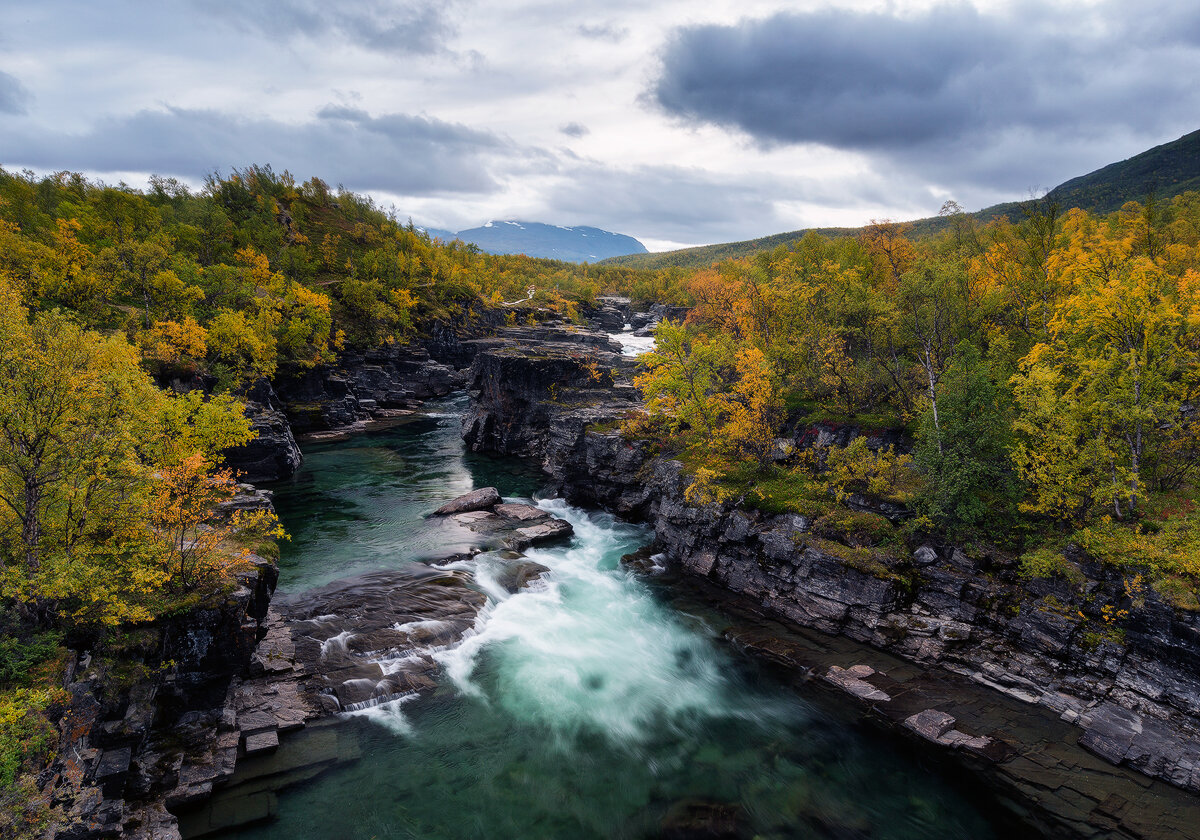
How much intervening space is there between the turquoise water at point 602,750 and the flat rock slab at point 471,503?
1086 cm

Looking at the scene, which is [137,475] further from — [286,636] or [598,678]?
[598,678]

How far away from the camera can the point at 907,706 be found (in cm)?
2339

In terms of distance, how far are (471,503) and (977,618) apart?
3731cm

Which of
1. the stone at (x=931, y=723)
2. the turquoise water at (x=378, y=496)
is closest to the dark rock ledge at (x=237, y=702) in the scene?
the turquoise water at (x=378, y=496)

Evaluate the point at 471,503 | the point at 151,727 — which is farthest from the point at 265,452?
the point at 151,727

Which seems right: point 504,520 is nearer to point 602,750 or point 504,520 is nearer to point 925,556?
point 602,750

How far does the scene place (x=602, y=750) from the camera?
21.8 metres

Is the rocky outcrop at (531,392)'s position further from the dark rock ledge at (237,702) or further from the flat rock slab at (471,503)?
the dark rock ledge at (237,702)

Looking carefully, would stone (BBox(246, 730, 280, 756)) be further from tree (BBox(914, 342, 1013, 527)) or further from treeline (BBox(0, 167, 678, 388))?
treeline (BBox(0, 167, 678, 388))

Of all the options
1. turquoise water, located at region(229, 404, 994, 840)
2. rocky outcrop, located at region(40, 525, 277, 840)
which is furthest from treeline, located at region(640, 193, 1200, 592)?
rocky outcrop, located at region(40, 525, 277, 840)

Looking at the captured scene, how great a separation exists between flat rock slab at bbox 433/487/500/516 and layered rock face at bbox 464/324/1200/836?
14.5m

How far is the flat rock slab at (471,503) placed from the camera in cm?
4497

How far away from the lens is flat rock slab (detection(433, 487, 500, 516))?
45.0 meters

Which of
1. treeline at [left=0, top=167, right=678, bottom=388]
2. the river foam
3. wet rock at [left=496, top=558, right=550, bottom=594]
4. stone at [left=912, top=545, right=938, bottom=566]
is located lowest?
the river foam
